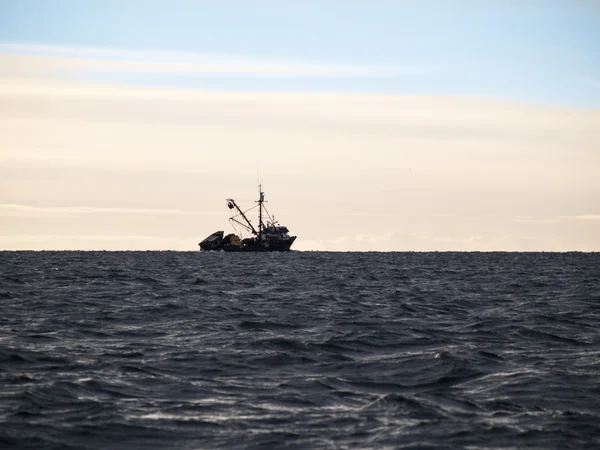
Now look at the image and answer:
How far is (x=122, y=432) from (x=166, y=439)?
96 cm

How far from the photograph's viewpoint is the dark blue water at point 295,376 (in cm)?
1461

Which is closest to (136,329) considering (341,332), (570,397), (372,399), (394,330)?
(341,332)

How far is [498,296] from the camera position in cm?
4594

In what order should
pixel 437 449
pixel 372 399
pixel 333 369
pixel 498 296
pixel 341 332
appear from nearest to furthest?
pixel 437 449 < pixel 372 399 < pixel 333 369 < pixel 341 332 < pixel 498 296

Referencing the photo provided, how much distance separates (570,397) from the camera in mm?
17656

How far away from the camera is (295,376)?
19.6 meters

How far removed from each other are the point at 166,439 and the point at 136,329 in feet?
46.6

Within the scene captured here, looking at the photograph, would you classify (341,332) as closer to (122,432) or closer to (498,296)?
(122,432)

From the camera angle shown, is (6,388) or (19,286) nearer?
(6,388)

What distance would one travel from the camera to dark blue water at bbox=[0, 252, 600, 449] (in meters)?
14.6

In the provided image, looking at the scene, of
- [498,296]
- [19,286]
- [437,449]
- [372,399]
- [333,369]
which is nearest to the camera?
[437,449]

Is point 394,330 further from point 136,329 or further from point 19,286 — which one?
point 19,286

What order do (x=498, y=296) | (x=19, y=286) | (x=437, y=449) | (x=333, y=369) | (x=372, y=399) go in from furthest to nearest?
(x=19, y=286), (x=498, y=296), (x=333, y=369), (x=372, y=399), (x=437, y=449)

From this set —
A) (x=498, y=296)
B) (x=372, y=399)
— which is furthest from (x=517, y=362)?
(x=498, y=296)
